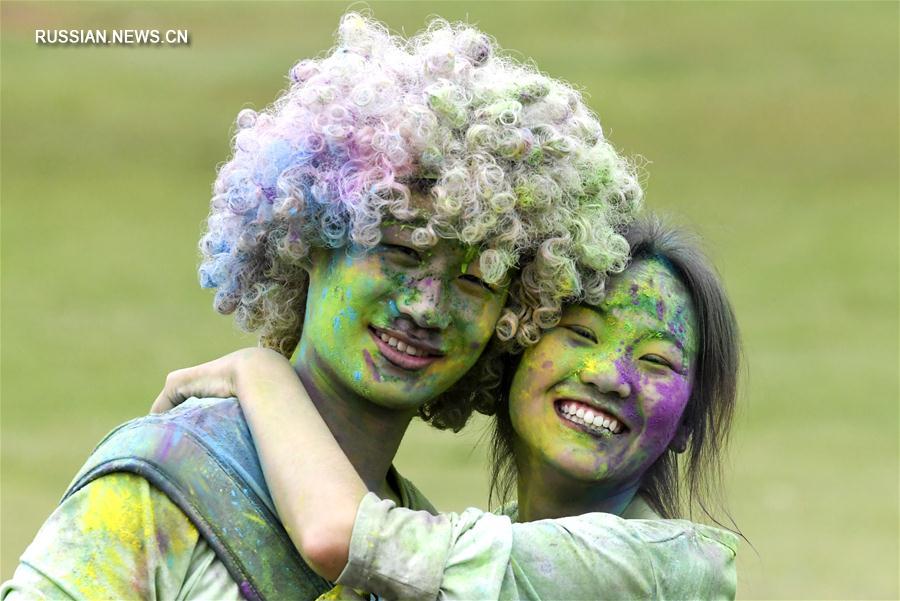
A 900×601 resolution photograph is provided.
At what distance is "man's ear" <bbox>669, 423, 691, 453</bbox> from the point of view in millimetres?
4672

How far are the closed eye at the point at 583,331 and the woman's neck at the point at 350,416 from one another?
0.53m

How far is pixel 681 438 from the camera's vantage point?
184 inches

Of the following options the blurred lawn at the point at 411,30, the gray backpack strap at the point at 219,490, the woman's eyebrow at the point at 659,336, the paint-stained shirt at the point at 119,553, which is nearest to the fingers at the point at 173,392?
the gray backpack strap at the point at 219,490

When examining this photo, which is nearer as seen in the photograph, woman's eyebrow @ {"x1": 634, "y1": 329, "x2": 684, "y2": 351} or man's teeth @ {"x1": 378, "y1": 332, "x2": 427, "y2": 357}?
man's teeth @ {"x1": 378, "y1": 332, "x2": 427, "y2": 357}

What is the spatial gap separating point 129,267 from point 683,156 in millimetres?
9976

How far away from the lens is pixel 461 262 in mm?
4195

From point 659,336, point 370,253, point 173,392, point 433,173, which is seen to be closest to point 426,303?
point 370,253

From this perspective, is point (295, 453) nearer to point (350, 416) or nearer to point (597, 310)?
point (350, 416)

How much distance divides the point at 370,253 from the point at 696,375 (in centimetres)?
110

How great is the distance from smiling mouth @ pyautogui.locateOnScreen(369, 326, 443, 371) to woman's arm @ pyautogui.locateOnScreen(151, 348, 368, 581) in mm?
247

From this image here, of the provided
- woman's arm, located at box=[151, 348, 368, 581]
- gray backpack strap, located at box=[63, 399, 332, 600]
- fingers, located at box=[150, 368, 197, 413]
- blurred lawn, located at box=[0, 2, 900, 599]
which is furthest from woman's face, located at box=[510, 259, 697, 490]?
blurred lawn, located at box=[0, 2, 900, 599]

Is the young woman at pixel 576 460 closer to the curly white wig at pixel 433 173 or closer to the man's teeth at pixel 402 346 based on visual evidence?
the curly white wig at pixel 433 173

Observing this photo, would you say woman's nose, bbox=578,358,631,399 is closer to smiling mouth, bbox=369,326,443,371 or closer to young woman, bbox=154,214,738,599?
young woman, bbox=154,214,738,599

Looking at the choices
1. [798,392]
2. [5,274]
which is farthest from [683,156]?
[5,274]
